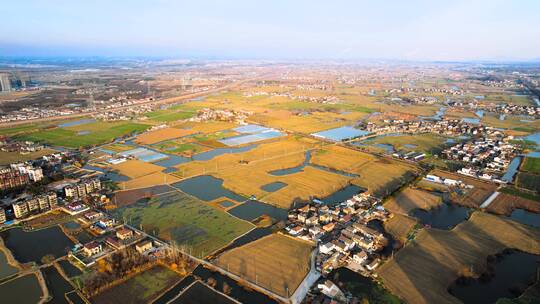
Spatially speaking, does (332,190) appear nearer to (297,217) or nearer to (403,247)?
(297,217)

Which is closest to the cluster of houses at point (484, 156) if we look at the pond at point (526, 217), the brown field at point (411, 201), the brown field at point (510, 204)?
the brown field at point (510, 204)

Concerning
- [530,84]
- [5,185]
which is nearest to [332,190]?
[5,185]

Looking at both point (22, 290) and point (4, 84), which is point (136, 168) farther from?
point (4, 84)

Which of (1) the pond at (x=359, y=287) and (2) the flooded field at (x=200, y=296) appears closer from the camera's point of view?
(2) the flooded field at (x=200, y=296)

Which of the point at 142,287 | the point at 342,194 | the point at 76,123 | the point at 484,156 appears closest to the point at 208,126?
the point at 76,123

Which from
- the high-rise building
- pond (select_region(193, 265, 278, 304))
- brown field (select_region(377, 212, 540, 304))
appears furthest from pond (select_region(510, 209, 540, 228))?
the high-rise building

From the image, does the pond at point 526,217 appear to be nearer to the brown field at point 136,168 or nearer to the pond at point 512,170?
the pond at point 512,170
